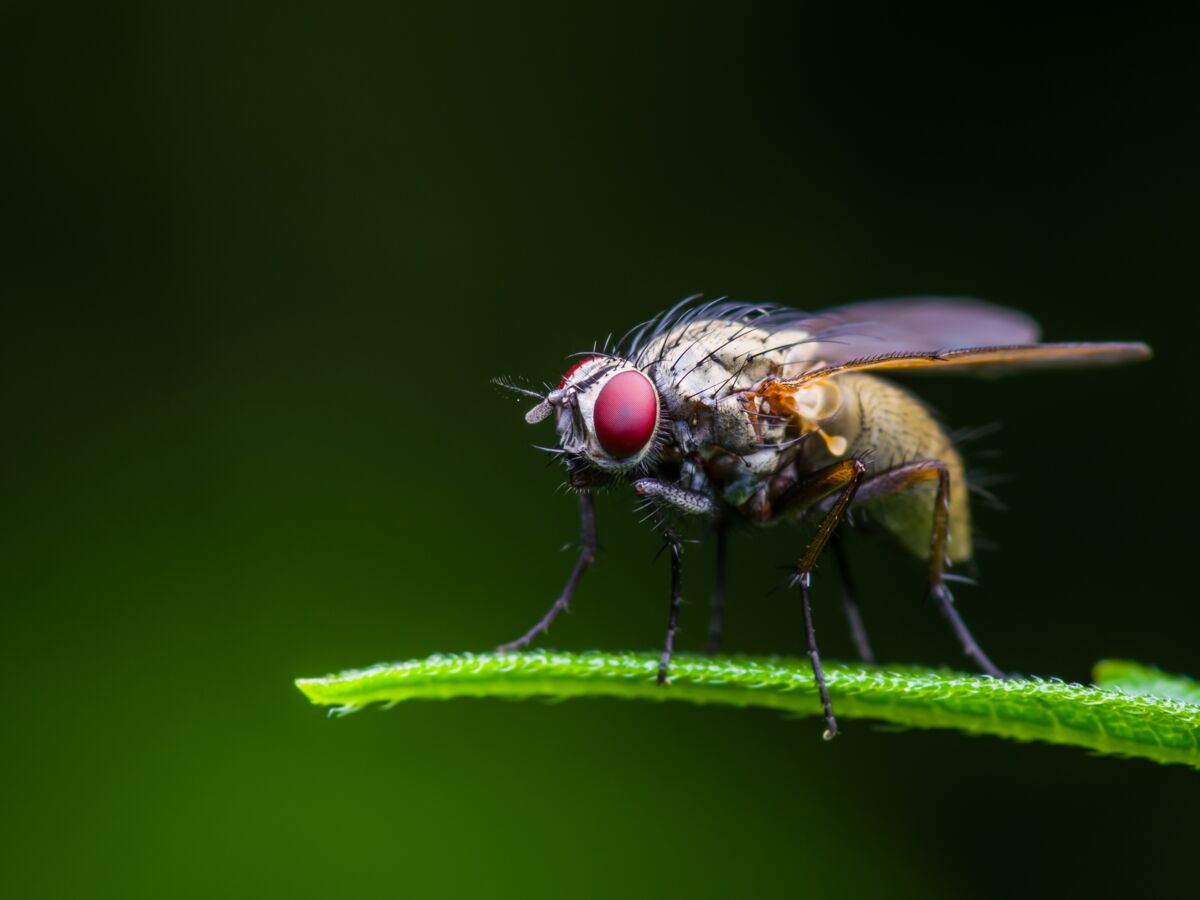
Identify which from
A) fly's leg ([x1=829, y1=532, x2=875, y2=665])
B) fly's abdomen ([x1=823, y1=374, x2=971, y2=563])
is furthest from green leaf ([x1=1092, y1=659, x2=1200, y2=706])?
fly's leg ([x1=829, y1=532, x2=875, y2=665])

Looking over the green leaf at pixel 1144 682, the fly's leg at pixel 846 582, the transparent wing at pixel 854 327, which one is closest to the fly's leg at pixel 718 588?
the fly's leg at pixel 846 582

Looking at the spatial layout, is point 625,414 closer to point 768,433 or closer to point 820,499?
point 768,433

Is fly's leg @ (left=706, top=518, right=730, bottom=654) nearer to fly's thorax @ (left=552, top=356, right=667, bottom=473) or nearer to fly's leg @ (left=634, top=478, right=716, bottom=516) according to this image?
fly's leg @ (left=634, top=478, right=716, bottom=516)

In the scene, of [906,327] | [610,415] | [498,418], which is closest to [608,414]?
[610,415]

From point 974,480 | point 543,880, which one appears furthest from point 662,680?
point 543,880

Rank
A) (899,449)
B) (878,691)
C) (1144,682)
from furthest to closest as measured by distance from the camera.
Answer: (899,449)
(1144,682)
(878,691)

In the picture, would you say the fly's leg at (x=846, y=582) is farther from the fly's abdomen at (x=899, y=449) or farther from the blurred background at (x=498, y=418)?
the blurred background at (x=498, y=418)
